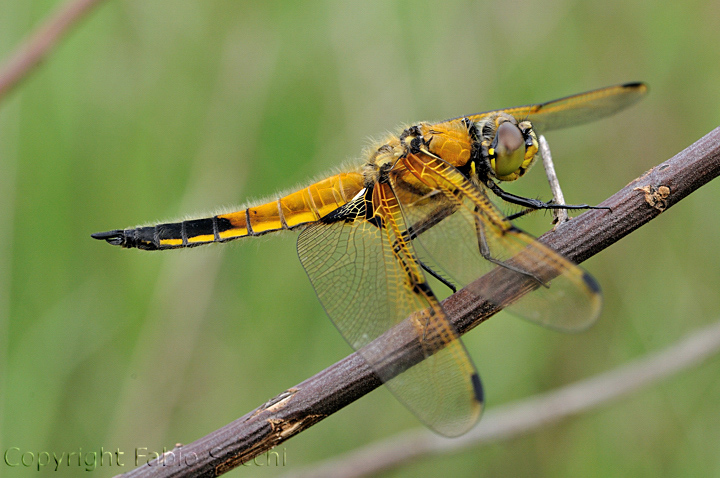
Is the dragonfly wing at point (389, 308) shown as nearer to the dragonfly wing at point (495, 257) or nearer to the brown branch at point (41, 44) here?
the dragonfly wing at point (495, 257)

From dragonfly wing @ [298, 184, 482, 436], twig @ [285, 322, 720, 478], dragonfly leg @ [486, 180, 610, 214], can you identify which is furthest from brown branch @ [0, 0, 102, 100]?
twig @ [285, 322, 720, 478]

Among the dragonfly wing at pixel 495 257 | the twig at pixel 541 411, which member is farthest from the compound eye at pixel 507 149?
the twig at pixel 541 411

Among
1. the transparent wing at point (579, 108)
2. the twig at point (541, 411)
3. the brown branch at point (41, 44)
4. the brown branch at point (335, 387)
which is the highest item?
the brown branch at point (41, 44)

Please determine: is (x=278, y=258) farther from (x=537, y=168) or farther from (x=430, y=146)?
(x=537, y=168)

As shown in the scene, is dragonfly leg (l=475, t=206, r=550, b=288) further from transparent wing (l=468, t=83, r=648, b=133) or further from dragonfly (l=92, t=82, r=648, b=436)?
transparent wing (l=468, t=83, r=648, b=133)

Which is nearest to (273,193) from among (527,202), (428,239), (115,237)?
(115,237)

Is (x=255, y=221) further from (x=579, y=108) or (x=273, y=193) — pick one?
(x=579, y=108)

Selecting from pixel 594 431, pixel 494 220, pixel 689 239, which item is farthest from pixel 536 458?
pixel 494 220

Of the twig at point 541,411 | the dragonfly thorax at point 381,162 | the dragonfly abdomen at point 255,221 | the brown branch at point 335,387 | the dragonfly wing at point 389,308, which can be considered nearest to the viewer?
the brown branch at point 335,387
